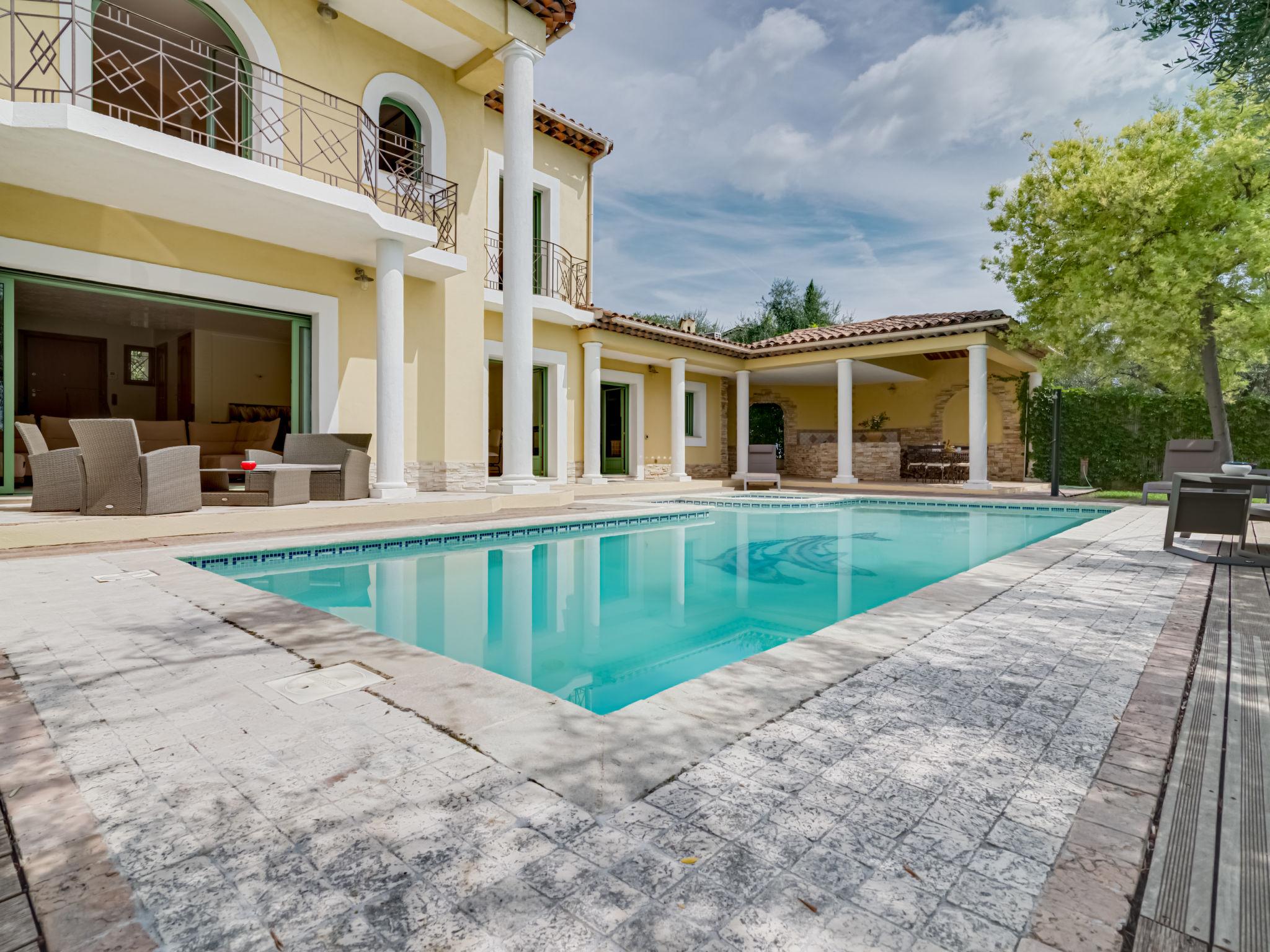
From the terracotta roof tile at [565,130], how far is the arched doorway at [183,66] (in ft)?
13.8

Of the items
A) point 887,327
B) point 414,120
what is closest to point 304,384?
point 414,120

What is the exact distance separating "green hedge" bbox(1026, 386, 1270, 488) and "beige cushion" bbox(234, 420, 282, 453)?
16.6 meters

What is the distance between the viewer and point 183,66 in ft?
29.1

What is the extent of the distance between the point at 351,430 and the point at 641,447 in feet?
26.6

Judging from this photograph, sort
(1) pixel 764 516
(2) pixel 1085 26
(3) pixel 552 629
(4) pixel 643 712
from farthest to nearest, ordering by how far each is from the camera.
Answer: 1. (2) pixel 1085 26
2. (1) pixel 764 516
3. (3) pixel 552 629
4. (4) pixel 643 712

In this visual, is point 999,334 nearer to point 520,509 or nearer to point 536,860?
point 520,509

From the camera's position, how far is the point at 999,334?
14.3m

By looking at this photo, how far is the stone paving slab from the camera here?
1.22 metres

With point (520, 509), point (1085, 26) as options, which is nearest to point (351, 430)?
point (520, 509)

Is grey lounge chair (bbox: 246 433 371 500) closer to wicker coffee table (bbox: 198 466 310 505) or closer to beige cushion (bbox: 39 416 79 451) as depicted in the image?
wicker coffee table (bbox: 198 466 310 505)

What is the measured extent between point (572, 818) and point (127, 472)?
6663 millimetres

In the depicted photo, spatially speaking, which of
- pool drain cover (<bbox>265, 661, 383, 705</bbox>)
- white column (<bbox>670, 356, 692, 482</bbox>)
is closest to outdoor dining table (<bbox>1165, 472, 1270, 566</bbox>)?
pool drain cover (<bbox>265, 661, 383, 705</bbox>)

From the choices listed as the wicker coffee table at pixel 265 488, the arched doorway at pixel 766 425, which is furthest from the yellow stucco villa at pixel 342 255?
the arched doorway at pixel 766 425

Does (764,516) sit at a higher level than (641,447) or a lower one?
lower
